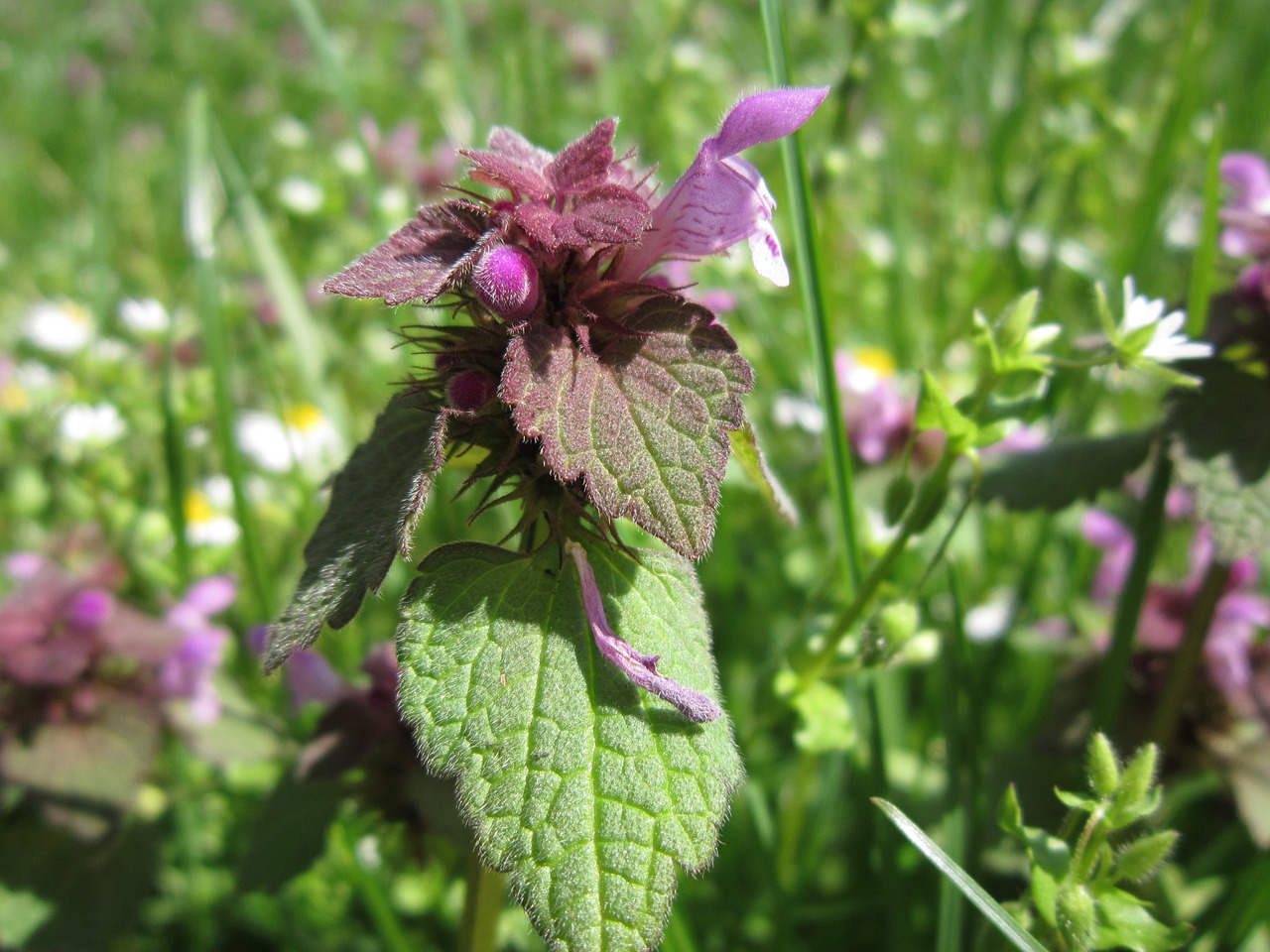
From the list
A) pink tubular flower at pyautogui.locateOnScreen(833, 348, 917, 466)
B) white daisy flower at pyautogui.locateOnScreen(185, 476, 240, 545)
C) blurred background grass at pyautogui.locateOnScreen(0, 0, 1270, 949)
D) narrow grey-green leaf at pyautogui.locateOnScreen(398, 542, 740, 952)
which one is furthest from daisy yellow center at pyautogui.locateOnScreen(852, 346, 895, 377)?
narrow grey-green leaf at pyautogui.locateOnScreen(398, 542, 740, 952)

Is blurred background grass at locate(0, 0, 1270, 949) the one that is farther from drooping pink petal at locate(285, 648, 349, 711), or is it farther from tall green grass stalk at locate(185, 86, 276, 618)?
drooping pink petal at locate(285, 648, 349, 711)

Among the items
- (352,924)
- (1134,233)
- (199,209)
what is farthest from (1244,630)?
(199,209)

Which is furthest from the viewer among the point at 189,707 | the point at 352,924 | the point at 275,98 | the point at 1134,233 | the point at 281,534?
the point at 275,98

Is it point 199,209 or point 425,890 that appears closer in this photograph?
point 425,890

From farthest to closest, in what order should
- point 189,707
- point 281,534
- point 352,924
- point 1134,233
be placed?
point 281,534, point 1134,233, point 352,924, point 189,707

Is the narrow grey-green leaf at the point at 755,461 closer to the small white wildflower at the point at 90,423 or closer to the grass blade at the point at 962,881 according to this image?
the grass blade at the point at 962,881

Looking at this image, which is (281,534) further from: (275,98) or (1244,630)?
(275,98)

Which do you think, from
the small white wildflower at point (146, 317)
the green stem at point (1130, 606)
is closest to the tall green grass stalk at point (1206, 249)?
the green stem at point (1130, 606)

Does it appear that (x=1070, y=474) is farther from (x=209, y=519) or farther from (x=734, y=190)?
(x=209, y=519)
